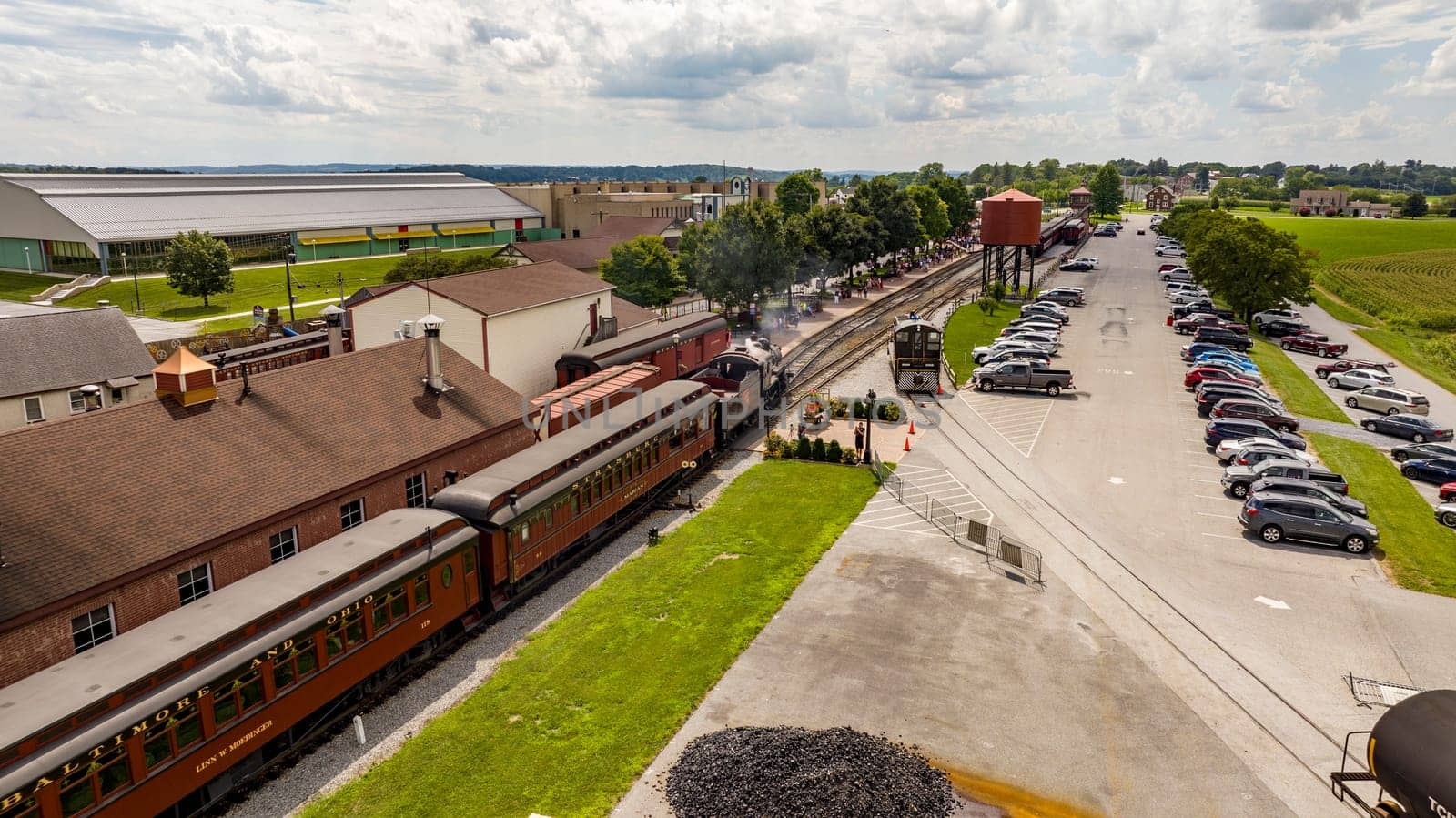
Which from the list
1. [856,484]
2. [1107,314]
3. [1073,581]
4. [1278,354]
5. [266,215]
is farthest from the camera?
[266,215]

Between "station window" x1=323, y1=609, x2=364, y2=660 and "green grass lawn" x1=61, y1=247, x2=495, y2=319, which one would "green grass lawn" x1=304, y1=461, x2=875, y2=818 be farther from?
"green grass lawn" x1=61, y1=247, x2=495, y2=319

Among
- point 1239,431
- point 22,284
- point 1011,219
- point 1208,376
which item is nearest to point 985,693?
point 1239,431

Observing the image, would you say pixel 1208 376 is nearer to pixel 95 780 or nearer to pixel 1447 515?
pixel 1447 515

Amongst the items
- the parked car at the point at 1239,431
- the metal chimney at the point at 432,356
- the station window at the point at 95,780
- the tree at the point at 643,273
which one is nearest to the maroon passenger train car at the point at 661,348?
the metal chimney at the point at 432,356

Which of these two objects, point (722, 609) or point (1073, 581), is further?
point (1073, 581)

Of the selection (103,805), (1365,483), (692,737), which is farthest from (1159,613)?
(103,805)

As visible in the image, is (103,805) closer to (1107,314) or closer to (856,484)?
(856,484)

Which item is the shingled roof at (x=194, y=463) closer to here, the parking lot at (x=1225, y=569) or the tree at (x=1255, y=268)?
the parking lot at (x=1225, y=569)
